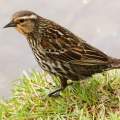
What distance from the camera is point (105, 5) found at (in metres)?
10.8

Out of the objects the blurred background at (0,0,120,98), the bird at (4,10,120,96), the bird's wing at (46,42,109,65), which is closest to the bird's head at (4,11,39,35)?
the bird at (4,10,120,96)

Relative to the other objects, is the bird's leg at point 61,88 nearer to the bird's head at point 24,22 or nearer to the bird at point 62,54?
the bird at point 62,54

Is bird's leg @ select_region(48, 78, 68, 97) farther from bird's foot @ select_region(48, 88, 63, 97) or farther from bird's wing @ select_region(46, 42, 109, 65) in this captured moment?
bird's wing @ select_region(46, 42, 109, 65)

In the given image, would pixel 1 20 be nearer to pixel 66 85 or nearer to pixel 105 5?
pixel 105 5

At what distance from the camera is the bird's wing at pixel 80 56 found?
855cm

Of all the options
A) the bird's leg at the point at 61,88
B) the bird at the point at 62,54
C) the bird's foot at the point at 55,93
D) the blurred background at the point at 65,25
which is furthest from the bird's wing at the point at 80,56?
the blurred background at the point at 65,25

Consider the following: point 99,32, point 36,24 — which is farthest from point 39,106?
point 99,32

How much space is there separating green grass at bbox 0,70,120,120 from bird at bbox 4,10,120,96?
14 cm

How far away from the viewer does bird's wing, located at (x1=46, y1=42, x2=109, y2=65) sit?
8.55 meters

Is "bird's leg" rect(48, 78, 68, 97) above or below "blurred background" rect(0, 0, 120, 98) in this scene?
below

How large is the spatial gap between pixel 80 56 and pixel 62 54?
0.54 feet

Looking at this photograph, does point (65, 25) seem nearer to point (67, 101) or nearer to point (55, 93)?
point (55, 93)

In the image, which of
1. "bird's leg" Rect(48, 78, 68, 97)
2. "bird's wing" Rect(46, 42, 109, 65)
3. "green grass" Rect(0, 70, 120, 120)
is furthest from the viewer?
"bird's leg" Rect(48, 78, 68, 97)

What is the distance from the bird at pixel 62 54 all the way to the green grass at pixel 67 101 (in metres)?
0.14
